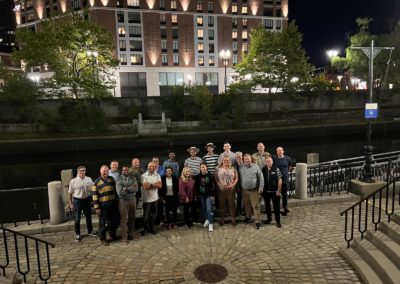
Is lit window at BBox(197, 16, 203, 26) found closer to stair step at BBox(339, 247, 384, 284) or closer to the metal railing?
the metal railing

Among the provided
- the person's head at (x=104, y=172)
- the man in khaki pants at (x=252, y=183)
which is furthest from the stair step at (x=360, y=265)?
the person's head at (x=104, y=172)

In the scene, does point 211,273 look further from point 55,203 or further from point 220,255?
point 55,203

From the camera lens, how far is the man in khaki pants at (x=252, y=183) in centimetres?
936

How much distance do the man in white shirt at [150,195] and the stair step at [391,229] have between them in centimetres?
555

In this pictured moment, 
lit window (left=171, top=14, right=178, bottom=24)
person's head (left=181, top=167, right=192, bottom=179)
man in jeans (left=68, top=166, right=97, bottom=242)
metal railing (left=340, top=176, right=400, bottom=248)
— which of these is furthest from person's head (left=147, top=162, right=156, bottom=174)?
lit window (left=171, top=14, right=178, bottom=24)

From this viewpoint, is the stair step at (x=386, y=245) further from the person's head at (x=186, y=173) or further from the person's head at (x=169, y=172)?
the person's head at (x=169, y=172)

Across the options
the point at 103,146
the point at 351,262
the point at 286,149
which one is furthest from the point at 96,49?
the point at 351,262

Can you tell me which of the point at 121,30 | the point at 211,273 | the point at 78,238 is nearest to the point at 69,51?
the point at 78,238

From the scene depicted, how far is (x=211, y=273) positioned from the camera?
23.2 ft

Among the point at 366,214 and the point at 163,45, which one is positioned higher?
the point at 163,45

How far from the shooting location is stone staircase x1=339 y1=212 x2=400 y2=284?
6289 mm

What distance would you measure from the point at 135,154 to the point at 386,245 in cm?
3051

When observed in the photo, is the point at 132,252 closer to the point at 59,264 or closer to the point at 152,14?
the point at 59,264

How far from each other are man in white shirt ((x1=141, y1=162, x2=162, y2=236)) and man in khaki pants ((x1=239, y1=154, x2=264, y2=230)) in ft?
7.98
